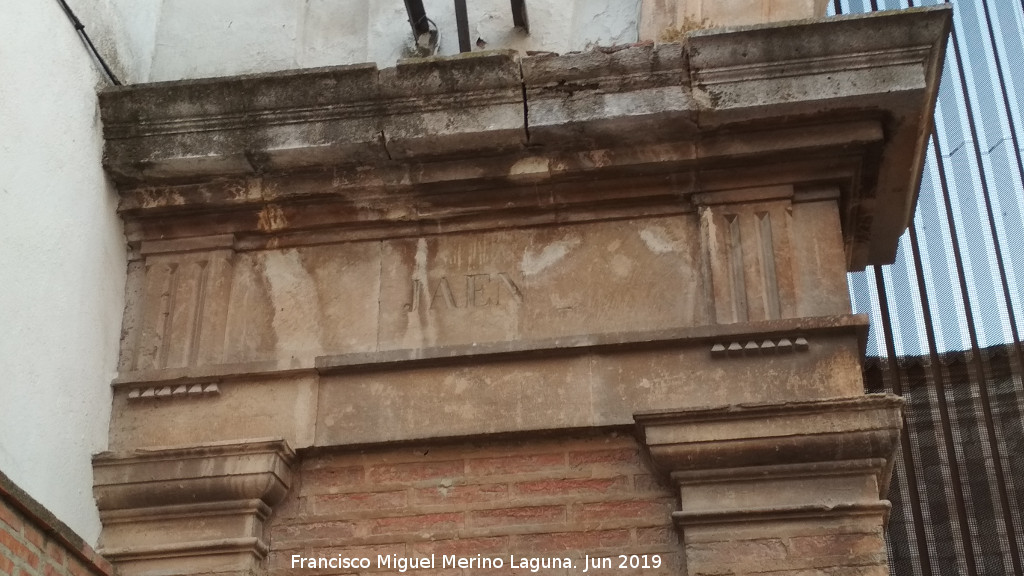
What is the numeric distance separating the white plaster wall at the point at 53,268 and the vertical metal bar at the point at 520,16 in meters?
1.67

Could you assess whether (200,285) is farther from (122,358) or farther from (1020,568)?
(1020,568)

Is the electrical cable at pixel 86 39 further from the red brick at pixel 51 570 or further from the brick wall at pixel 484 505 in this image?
the red brick at pixel 51 570

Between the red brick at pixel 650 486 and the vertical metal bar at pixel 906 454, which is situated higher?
the vertical metal bar at pixel 906 454

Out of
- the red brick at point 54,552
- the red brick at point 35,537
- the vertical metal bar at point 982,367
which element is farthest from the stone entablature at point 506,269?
the vertical metal bar at point 982,367

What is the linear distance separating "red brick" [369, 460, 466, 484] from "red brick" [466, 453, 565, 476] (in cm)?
5

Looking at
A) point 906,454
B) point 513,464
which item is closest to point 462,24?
point 513,464

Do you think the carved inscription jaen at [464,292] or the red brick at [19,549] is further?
the carved inscription jaen at [464,292]

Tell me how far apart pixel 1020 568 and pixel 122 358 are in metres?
5.04

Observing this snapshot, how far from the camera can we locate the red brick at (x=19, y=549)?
133 inches

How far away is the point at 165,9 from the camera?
16.9 ft

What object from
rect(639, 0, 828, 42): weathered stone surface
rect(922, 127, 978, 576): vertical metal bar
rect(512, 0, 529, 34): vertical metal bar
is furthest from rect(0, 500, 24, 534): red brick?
rect(922, 127, 978, 576): vertical metal bar

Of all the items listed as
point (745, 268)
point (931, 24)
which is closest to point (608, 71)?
point (745, 268)

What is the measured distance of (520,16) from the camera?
15.9ft

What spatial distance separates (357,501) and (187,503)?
1.89ft
